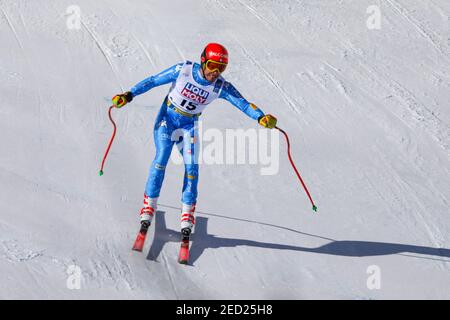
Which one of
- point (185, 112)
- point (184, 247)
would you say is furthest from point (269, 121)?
point (184, 247)

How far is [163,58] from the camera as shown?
11.5 meters

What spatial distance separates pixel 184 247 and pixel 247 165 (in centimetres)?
230

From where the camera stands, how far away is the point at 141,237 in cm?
742

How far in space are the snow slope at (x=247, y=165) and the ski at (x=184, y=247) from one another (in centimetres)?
13

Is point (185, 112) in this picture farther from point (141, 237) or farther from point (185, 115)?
point (141, 237)

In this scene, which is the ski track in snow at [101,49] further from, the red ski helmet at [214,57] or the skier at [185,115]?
the red ski helmet at [214,57]

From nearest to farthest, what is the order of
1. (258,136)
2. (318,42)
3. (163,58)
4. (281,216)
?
1. (281,216)
2. (258,136)
3. (163,58)
4. (318,42)

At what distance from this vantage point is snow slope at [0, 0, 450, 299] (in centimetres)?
721

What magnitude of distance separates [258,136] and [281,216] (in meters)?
1.96

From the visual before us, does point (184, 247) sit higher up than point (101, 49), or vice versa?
point (101, 49)

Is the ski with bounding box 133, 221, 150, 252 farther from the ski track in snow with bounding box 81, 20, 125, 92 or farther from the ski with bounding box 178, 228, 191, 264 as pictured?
the ski track in snow with bounding box 81, 20, 125, 92

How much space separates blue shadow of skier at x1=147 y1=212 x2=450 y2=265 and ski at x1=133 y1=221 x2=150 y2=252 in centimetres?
12
